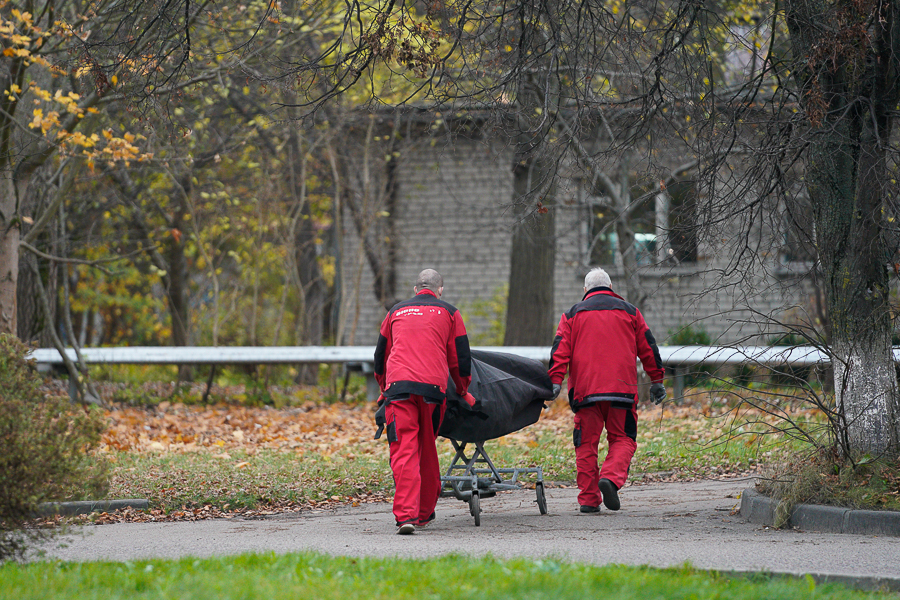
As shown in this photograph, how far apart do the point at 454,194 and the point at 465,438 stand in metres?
14.2

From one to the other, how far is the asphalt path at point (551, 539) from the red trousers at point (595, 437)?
242 mm

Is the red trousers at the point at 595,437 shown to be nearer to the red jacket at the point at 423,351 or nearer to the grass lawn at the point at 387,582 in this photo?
the red jacket at the point at 423,351

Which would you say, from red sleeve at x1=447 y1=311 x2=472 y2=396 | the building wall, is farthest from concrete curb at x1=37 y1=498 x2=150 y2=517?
the building wall

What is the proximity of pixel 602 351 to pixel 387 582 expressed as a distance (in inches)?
152

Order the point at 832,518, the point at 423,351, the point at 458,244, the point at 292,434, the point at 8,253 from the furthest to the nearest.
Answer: the point at 458,244 < the point at 292,434 < the point at 8,253 < the point at 423,351 < the point at 832,518

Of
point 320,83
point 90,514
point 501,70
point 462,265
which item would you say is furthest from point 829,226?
point 462,265

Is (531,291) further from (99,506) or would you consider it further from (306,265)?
(99,506)

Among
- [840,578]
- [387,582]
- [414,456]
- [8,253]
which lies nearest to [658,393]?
[414,456]

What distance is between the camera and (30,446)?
5375mm

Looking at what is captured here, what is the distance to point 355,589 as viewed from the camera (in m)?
4.67

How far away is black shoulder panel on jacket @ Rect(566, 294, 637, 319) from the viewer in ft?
27.4

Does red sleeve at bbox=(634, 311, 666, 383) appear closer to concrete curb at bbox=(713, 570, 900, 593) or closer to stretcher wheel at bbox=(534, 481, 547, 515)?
stretcher wheel at bbox=(534, 481, 547, 515)

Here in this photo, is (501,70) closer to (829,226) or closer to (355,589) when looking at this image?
(829,226)

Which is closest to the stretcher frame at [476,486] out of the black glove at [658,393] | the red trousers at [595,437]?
the red trousers at [595,437]
